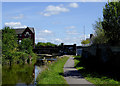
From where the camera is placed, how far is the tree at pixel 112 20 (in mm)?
18922

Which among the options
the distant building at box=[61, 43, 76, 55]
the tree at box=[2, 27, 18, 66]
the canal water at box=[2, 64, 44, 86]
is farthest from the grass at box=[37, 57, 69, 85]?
the distant building at box=[61, 43, 76, 55]

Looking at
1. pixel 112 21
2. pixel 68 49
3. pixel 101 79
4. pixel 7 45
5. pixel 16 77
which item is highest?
pixel 112 21

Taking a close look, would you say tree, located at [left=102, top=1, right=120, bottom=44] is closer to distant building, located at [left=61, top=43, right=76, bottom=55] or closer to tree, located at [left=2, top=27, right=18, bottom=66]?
tree, located at [left=2, top=27, right=18, bottom=66]

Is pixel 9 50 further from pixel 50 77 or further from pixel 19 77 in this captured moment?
pixel 50 77

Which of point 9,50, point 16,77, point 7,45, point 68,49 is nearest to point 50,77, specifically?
point 16,77

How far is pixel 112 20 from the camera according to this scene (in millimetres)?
19203

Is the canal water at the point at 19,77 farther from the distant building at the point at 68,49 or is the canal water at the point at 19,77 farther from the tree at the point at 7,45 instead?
the distant building at the point at 68,49

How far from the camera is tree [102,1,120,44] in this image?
18.9 meters

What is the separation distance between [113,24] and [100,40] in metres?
9.87

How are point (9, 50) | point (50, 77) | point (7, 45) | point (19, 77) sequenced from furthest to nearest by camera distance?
point (9, 50) < point (7, 45) < point (19, 77) < point (50, 77)

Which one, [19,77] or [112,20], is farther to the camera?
[19,77]

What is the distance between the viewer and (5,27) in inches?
1426

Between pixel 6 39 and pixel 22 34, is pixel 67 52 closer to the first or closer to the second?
pixel 22 34

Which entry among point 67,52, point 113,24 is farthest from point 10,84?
point 67,52
